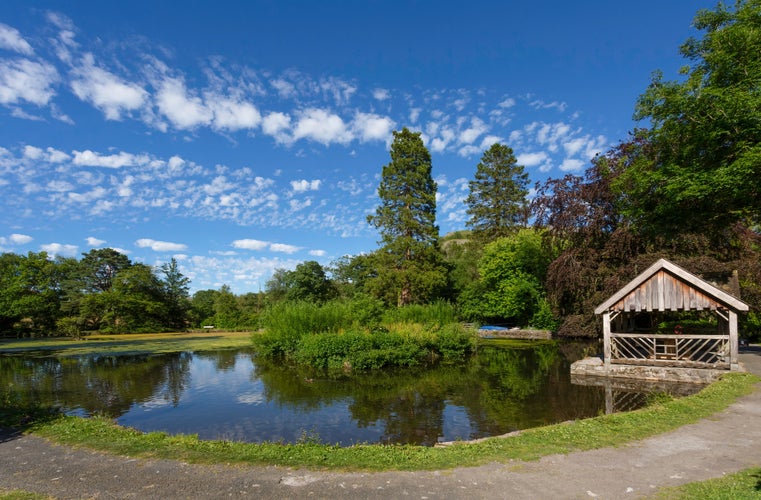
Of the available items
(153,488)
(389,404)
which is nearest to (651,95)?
(389,404)

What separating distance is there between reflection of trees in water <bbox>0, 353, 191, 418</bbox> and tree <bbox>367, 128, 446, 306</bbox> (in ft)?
66.8

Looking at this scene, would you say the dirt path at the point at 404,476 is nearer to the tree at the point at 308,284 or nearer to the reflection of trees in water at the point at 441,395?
the reflection of trees in water at the point at 441,395

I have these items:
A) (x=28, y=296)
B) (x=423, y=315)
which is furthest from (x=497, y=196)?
(x=28, y=296)

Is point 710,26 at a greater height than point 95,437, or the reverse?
point 710,26

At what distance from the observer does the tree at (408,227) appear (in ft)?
127

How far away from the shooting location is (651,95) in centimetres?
1523

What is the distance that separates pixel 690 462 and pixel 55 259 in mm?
81239

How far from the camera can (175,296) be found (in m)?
64.1

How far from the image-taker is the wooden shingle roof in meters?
13.6

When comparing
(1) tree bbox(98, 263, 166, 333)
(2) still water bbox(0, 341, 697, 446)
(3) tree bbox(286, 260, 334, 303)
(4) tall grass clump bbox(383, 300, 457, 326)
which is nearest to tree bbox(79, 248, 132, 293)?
(1) tree bbox(98, 263, 166, 333)

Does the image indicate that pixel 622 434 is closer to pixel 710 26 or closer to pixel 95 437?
pixel 95 437

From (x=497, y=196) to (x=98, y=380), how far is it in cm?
4807

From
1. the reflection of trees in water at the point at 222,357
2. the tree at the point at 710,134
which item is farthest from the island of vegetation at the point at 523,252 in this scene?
the reflection of trees in water at the point at 222,357

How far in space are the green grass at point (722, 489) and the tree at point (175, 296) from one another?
215ft
